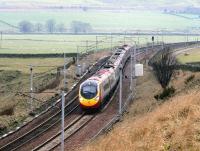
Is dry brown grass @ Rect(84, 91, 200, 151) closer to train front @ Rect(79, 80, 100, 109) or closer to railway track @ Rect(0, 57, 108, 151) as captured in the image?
railway track @ Rect(0, 57, 108, 151)

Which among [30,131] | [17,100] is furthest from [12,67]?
[30,131]

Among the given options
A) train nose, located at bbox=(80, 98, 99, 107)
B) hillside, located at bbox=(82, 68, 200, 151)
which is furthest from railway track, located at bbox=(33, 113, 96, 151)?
hillside, located at bbox=(82, 68, 200, 151)

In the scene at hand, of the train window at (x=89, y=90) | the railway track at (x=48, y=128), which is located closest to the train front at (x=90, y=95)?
the train window at (x=89, y=90)

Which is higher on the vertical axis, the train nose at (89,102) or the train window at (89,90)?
the train window at (89,90)

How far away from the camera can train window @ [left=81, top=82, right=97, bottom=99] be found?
48312mm

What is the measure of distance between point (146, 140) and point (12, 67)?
81087mm

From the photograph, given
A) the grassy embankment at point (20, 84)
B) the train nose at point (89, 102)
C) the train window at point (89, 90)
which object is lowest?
the grassy embankment at point (20, 84)

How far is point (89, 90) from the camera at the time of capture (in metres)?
48.3

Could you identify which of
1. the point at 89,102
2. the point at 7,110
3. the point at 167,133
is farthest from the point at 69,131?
the point at 167,133

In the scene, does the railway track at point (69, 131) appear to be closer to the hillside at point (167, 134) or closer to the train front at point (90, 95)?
the train front at point (90, 95)

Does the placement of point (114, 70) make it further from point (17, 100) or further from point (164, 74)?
point (17, 100)

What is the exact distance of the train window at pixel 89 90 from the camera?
1902 inches

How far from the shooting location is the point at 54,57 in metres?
123

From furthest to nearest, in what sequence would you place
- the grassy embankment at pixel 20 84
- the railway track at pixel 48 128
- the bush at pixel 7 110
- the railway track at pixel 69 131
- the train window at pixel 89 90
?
the bush at pixel 7 110 → the train window at pixel 89 90 → the grassy embankment at pixel 20 84 → the railway track at pixel 48 128 → the railway track at pixel 69 131
